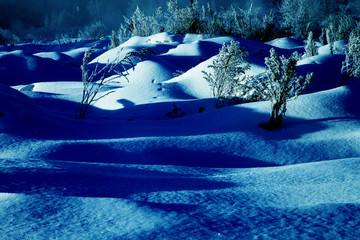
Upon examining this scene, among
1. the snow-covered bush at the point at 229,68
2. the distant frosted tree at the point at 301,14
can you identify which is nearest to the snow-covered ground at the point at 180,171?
the snow-covered bush at the point at 229,68

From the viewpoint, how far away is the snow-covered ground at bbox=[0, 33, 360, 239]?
71cm

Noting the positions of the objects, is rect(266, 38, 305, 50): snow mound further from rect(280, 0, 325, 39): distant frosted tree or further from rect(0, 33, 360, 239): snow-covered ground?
rect(0, 33, 360, 239): snow-covered ground

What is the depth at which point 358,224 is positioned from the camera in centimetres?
65

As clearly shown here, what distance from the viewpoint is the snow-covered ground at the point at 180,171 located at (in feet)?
2.32

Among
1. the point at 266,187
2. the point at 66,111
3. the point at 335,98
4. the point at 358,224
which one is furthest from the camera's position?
the point at 66,111

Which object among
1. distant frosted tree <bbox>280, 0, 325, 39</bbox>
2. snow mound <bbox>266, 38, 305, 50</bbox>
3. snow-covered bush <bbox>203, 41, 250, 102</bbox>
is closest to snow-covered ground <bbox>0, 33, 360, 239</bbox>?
snow-covered bush <bbox>203, 41, 250, 102</bbox>

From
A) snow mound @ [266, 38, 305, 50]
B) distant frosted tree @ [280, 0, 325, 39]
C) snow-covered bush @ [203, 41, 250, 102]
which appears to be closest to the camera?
snow-covered bush @ [203, 41, 250, 102]

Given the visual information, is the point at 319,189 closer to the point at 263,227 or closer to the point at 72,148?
the point at 263,227

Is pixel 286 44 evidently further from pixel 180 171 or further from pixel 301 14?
pixel 180 171

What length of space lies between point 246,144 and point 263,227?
65.2 inches

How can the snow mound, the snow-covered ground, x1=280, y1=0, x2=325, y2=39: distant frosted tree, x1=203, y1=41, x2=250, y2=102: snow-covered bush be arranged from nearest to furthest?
the snow-covered ground
x1=203, y1=41, x2=250, y2=102: snow-covered bush
the snow mound
x1=280, y1=0, x2=325, y2=39: distant frosted tree

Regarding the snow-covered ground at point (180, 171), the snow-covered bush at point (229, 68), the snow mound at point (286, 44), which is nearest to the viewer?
the snow-covered ground at point (180, 171)

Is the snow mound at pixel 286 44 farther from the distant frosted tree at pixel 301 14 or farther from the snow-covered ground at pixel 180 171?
the snow-covered ground at pixel 180 171

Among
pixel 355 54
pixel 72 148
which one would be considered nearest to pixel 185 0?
pixel 355 54
